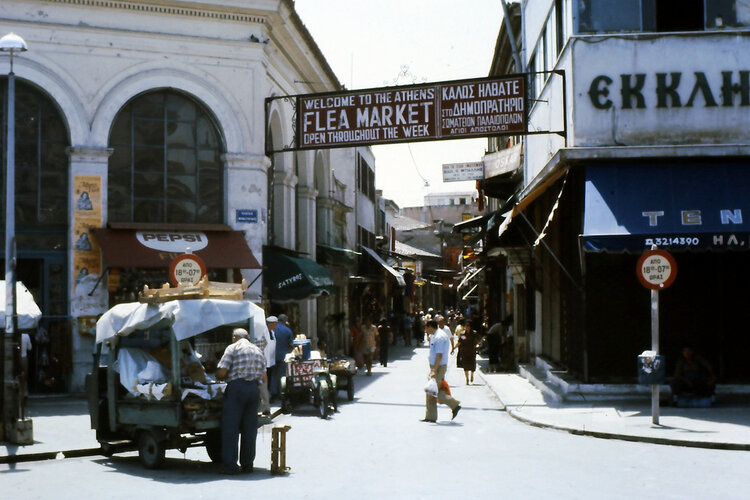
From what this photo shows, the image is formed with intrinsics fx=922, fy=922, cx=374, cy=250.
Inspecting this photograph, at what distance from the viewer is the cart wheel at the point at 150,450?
1133 cm

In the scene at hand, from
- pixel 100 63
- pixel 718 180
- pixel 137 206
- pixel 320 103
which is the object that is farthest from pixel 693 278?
pixel 100 63

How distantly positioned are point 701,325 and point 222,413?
9822 mm

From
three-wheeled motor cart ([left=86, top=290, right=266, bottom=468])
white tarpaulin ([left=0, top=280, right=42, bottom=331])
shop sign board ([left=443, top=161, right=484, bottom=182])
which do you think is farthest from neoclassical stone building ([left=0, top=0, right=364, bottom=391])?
shop sign board ([left=443, top=161, right=484, bottom=182])

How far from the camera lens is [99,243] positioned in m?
19.7

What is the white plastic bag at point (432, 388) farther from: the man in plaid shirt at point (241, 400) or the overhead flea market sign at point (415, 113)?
the overhead flea market sign at point (415, 113)

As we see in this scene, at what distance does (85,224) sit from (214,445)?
9591 millimetres

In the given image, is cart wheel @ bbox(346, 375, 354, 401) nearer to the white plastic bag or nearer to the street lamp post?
the white plastic bag

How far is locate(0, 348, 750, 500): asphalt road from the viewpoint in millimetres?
9359

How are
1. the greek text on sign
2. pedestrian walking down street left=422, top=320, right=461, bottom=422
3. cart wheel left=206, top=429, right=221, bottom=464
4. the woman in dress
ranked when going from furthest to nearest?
1. the woman in dress
2. the greek text on sign
3. pedestrian walking down street left=422, top=320, right=461, bottom=422
4. cart wheel left=206, top=429, right=221, bottom=464

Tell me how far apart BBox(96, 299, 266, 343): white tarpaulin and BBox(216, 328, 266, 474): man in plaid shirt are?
2.20 ft

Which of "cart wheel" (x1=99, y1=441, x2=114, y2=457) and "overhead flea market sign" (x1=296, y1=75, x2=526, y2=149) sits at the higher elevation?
"overhead flea market sign" (x1=296, y1=75, x2=526, y2=149)

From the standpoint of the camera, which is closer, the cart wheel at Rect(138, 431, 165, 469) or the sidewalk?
the cart wheel at Rect(138, 431, 165, 469)

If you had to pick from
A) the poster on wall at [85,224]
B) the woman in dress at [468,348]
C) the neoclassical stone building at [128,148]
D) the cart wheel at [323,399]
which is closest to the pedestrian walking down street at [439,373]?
the cart wheel at [323,399]

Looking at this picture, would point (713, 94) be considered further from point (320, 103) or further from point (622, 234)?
point (320, 103)
